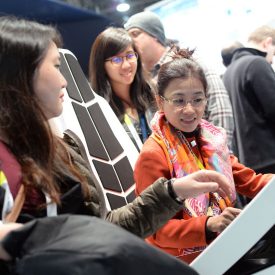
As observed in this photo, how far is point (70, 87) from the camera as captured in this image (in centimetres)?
170

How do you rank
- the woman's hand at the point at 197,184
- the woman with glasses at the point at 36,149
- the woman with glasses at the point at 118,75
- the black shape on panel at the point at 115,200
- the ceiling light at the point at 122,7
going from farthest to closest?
1. the ceiling light at the point at 122,7
2. the woman with glasses at the point at 118,75
3. the black shape on panel at the point at 115,200
4. the woman's hand at the point at 197,184
5. the woman with glasses at the point at 36,149

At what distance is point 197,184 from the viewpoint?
1.00 meters

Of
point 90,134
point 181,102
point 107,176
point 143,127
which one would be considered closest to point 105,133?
point 90,134

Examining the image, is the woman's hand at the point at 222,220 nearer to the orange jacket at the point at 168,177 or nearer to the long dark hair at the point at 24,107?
the orange jacket at the point at 168,177

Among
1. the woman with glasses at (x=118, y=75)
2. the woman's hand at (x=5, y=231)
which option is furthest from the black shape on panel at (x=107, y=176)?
the woman's hand at (x=5, y=231)

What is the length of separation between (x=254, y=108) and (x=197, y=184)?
1534mm

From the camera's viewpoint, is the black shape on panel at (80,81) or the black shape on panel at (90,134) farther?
the black shape on panel at (80,81)

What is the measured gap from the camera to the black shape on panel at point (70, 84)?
1.69m

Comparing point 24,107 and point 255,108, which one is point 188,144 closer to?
point 24,107

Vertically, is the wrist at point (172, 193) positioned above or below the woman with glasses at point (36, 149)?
below

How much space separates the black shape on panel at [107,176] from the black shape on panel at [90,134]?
1.3 inches

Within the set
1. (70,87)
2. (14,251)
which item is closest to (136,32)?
(70,87)

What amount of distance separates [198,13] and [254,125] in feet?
5.35

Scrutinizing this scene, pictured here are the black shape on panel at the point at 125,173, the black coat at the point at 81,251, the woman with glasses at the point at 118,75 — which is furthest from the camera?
the woman with glasses at the point at 118,75
